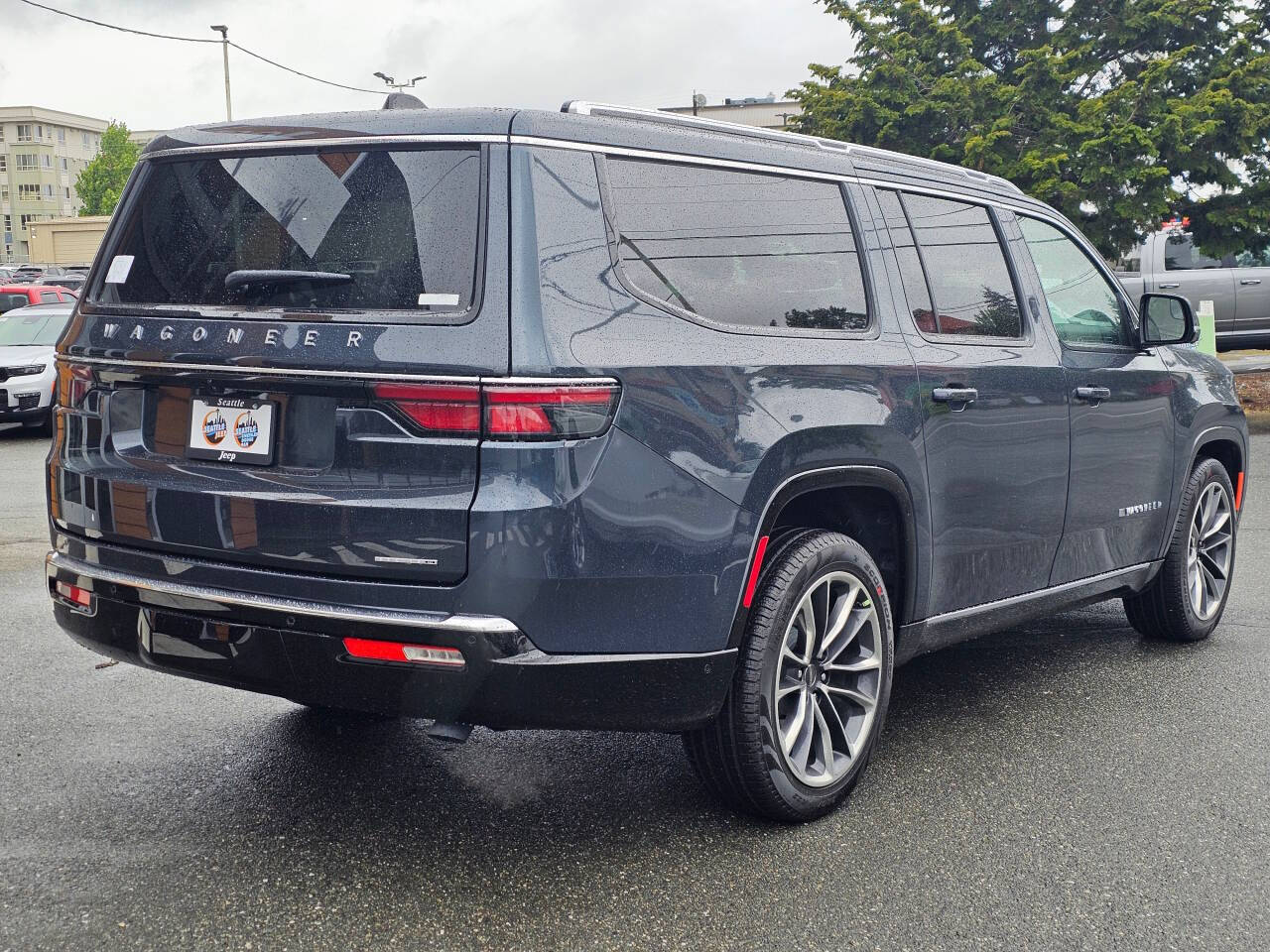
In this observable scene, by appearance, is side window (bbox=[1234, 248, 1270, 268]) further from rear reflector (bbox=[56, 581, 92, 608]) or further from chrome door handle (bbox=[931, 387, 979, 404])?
rear reflector (bbox=[56, 581, 92, 608])

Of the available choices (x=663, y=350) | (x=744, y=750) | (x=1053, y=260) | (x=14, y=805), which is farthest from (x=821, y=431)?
(x=14, y=805)

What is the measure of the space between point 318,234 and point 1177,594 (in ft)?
12.9

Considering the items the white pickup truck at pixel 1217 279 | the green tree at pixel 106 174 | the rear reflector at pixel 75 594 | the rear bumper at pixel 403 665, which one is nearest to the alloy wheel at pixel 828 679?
the rear bumper at pixel 403 665

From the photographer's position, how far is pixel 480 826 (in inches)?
141

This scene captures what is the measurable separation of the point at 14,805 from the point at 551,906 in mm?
1639

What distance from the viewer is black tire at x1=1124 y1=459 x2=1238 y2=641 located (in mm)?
5465

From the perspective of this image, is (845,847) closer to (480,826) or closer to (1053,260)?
(480,826)

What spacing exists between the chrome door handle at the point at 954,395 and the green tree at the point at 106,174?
4171 inches

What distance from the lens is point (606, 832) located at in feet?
11.7

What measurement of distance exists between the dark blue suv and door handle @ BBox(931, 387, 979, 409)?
0.01m

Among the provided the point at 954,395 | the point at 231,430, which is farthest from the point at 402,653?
the point at 954,395

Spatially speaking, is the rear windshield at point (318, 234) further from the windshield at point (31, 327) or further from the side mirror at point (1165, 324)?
the windshield at point (31, 327)

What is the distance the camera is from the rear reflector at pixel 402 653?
116 inches

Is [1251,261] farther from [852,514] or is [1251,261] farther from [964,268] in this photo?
[852,514]
